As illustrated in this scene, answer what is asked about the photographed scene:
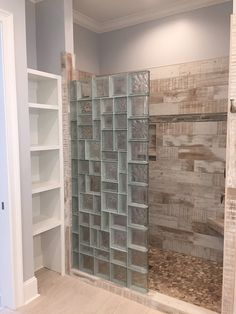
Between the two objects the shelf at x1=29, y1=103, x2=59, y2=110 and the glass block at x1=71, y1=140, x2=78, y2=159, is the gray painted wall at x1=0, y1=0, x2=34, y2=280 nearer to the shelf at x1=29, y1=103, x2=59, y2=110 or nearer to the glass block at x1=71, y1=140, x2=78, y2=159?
the shelf at x1=29, y1=103, x2=59, y2=110

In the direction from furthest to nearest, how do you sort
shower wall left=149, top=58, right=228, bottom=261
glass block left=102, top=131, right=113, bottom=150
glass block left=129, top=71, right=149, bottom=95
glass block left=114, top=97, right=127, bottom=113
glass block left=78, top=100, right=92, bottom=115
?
shower wall left=149, top=58, right=228, bottom=261 → glass block left=78, top=100, right=92, bottom=115 → glass block left=102, top=131, right=113, bottom=150 → glass block left=114, top=97, right=127, bottom=113 → glass block left=129, top=71, right=149, bottom=95

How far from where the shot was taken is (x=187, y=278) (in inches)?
102

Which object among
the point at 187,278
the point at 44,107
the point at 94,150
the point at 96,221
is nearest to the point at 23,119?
the point at 44,107

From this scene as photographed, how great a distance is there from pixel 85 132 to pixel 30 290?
4.64ft

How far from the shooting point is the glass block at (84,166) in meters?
2.44

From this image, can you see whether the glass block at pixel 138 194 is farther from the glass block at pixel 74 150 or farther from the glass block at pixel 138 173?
the glass block at pixel 74 150

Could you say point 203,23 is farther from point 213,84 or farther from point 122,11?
point 122,11

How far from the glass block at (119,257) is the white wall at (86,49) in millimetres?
2087

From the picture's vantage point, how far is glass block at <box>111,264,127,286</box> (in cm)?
233

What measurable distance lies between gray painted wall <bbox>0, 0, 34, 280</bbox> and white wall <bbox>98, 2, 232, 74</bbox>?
117 cm

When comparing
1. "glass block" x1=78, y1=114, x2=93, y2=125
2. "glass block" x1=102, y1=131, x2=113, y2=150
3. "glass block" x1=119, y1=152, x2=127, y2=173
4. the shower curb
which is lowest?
the shower curb

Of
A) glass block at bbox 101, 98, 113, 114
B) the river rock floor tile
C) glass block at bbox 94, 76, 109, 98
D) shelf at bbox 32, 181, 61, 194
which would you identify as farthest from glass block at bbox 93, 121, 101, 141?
the river rock floor tile

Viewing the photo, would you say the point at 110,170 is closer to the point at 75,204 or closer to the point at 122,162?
the point at 122,162

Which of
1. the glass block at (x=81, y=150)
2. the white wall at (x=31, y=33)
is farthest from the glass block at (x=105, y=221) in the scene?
the white wall at (x=31, y=33)
